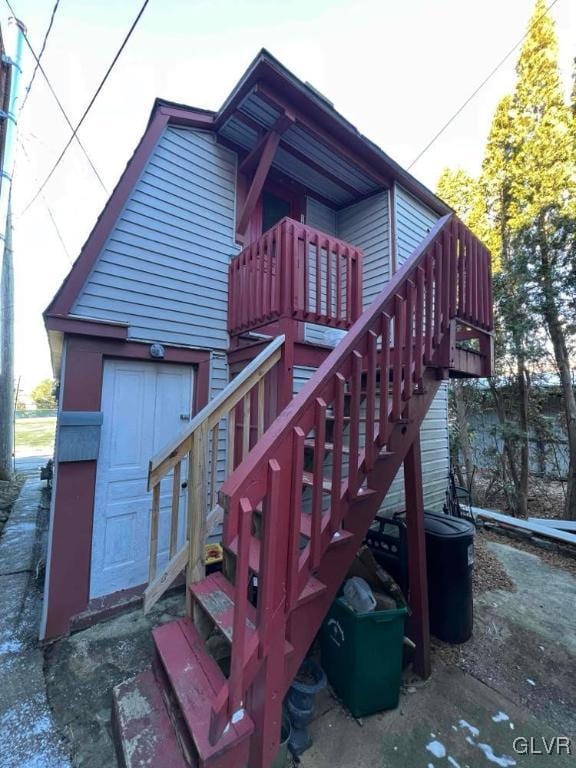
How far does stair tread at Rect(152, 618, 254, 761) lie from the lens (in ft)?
4.19

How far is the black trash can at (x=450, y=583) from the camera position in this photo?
2.54 meters

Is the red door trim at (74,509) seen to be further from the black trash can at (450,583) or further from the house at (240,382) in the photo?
the black trash can at (450,583)

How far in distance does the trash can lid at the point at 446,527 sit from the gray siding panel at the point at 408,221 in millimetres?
3441

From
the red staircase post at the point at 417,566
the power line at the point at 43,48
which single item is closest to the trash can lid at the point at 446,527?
the red staircase post at the point at 417,566

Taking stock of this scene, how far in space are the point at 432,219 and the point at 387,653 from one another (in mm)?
5927

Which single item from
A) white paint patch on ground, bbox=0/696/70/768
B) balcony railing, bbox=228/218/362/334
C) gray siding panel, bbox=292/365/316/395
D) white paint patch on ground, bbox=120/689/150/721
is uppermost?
balcony railing, bbox=228/218/362/334

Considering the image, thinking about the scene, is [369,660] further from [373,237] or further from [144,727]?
[373,237]

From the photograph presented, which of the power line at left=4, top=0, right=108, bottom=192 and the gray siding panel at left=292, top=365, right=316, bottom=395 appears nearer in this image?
the power line at left=4, top=0, right=108, bottom=192

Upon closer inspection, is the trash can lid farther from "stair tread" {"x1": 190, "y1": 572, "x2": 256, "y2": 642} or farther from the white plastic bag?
"stair tread" {"x1": 190, "y1": 572, "x2": 256, "y2": 642}

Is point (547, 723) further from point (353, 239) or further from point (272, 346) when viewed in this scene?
point (353, 239)

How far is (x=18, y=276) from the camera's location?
831 centimetres

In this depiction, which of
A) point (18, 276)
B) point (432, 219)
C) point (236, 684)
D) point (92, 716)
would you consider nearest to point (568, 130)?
point (432, 219)

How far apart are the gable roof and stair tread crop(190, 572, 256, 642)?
87.7 inches

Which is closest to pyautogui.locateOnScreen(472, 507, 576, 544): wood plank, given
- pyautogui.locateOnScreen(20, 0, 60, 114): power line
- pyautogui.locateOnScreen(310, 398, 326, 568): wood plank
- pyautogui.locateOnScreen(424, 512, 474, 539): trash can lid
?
pyautogui.locateOnScreen(424, 512, 474, 539): trash can lid
